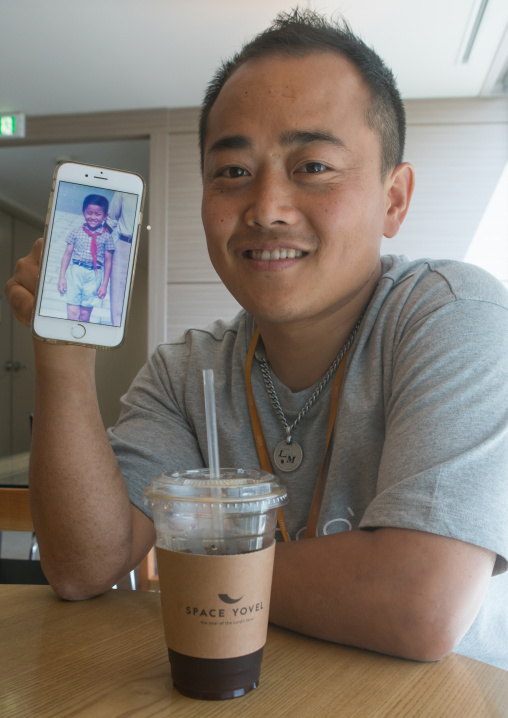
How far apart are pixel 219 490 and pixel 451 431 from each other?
1.16 feet

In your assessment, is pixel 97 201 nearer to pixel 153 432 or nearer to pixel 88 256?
pixel 88 256

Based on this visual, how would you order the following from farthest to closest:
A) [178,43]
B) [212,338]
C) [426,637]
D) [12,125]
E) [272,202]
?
[12,125]
[178,43]
[212,338]
[272,202]
[426,637]

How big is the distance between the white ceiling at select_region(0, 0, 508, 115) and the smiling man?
6.94 ft

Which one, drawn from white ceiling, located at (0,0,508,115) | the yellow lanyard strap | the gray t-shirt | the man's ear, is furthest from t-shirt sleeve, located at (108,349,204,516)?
white ceiling, located at (0,0,508,115)

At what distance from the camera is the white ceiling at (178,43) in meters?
3.03

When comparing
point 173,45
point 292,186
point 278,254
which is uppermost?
point 173,45

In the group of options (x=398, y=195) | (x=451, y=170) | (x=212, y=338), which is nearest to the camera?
(x=398, y=195)

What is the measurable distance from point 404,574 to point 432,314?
0.40 m

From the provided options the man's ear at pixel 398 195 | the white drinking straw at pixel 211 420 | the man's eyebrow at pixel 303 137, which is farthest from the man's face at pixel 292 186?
the white drinking straw at pixel 211 420

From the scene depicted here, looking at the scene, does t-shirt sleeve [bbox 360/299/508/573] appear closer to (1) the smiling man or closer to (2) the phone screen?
(1) the smiling man

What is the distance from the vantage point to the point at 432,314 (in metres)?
0.92

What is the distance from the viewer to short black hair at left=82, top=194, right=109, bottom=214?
29.2 inches

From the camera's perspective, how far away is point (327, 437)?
39.6 inches

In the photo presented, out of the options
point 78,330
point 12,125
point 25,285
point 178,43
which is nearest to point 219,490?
point 78,330
